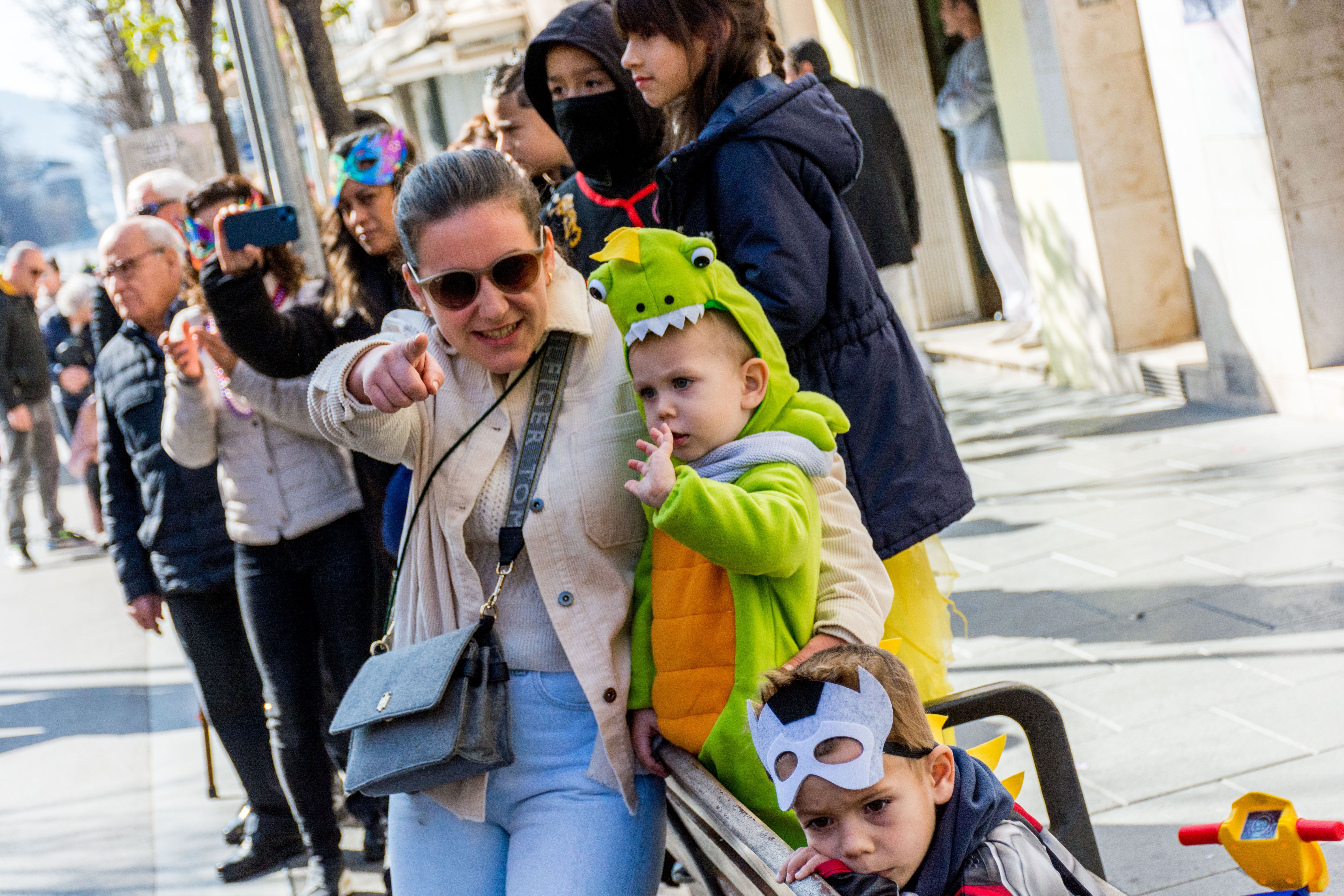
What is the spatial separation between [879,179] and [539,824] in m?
5.03

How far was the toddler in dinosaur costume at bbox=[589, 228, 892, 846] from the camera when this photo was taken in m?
2.20

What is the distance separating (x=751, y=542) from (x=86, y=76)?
1604 inches

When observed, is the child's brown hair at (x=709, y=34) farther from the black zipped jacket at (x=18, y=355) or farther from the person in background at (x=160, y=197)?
the black zipped jacket at (x=18, y=355)

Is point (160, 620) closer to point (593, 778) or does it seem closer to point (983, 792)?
point (593, 778)

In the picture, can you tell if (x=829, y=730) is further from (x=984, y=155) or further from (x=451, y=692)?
(x=984, y=155)

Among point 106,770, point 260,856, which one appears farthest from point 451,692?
point 106,770

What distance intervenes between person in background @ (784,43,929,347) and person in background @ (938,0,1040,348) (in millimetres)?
2298

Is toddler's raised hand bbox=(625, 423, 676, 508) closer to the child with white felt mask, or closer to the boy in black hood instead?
the child with white felt mask

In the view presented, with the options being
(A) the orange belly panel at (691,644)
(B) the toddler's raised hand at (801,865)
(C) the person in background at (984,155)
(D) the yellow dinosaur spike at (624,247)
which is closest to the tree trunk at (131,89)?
(C) the person in background at (984,155)

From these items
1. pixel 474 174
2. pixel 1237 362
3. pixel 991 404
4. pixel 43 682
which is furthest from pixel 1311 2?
pixel 43 682

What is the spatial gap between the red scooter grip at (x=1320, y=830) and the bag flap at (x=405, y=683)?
4.36 ft

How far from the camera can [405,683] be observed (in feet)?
8.02

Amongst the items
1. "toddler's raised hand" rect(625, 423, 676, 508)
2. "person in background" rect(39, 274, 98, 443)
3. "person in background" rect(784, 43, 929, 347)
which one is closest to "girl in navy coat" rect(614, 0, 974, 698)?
"toddler's raised hand" rect(625, 423, 676, 508)

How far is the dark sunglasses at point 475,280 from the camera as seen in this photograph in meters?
2.45
